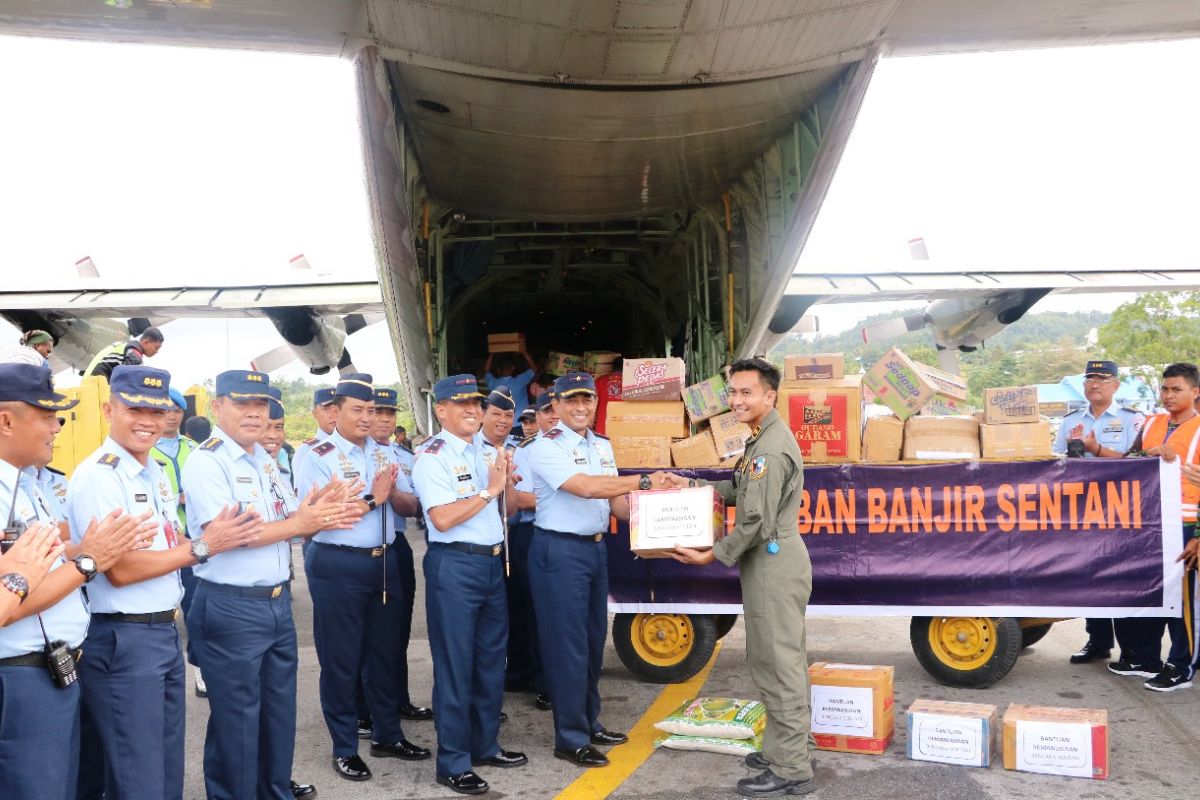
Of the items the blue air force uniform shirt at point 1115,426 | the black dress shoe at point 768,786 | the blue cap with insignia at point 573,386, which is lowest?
the black dress shoe at point 768,786

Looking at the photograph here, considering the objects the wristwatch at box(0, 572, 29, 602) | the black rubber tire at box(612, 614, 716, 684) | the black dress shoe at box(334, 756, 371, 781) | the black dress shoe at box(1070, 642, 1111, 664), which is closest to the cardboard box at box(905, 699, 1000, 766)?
the black rubber tire at box(612, 614, 716, 684)

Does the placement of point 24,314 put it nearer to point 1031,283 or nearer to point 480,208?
point 480,208

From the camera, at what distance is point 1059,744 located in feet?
13.4

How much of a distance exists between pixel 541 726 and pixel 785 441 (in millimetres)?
2200

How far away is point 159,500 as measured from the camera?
322 cm

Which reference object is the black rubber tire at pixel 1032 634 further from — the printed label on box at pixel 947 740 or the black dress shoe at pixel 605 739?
the black dress shoe at pixel 605 739

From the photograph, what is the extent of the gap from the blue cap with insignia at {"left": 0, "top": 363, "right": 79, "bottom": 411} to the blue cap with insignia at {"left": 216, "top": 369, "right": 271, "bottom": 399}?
986 mm

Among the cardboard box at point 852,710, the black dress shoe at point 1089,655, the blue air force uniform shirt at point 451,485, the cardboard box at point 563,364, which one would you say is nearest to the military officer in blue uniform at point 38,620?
the blue air force uniform shirt at point 451,485

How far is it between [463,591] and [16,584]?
2171 mm

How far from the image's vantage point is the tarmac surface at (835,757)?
3.99m

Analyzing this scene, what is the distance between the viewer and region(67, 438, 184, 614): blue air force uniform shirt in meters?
2.94

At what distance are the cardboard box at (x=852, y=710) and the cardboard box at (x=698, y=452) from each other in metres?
1.61

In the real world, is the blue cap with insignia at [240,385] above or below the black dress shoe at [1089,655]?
above

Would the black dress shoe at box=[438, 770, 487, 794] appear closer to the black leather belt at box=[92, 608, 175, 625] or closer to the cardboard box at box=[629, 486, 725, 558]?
the cardboard box at box=[629, 486, 725, 558]
